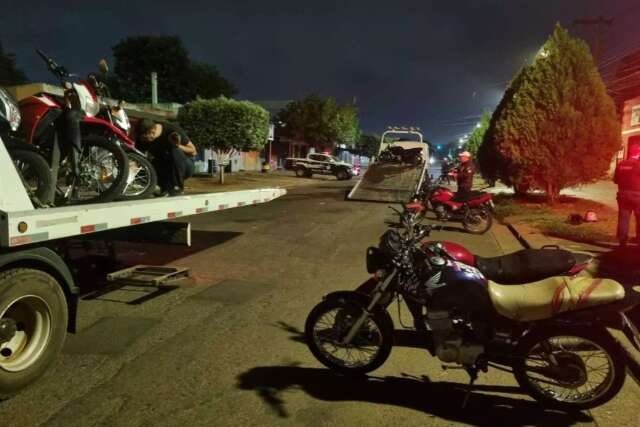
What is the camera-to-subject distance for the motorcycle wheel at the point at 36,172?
4.93m

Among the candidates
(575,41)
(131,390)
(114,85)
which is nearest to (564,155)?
(575,41)

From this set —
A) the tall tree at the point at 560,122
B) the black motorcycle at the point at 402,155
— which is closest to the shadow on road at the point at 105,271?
the tall tree at the point at 560,122

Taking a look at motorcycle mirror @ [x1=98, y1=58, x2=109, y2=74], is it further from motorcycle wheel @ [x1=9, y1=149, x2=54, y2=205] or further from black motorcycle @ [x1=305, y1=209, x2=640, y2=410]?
black motorcycle @ [x1=305, y1=209, x2=640, y2=410]

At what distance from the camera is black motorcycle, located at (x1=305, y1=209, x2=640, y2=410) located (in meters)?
3.32

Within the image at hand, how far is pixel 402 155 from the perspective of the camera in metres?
19.8

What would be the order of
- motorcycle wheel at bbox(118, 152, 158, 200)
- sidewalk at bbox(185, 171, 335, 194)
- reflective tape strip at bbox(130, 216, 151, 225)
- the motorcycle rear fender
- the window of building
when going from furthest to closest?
the window of building < sidewalk at bbox(185, 171, 335, 194) < motorcycle wheel at bbox(118, 152, 158, 200) < reflective tape strip at bbox(130, 216, 151, 225) < the motorcycle rear fender

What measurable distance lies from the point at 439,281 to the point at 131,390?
7.83ft

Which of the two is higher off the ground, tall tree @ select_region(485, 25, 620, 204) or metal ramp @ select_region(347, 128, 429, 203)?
tall tree @ select_region(485, 25, 620, 204)

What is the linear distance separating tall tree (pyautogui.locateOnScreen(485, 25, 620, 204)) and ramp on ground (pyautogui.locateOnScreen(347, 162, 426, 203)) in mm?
3172

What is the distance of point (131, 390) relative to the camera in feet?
12.2

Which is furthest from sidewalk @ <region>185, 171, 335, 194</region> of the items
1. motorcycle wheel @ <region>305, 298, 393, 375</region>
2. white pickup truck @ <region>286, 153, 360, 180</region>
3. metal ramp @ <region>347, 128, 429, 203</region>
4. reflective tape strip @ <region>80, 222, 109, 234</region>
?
motorcycle wheel @ <region>305, 298, 393, 375</region>

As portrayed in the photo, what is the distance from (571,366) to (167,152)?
19.0ft

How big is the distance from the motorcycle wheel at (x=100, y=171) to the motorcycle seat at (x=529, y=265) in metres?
4.11

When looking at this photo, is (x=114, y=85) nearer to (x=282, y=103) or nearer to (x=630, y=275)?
(x=282, y=103)
